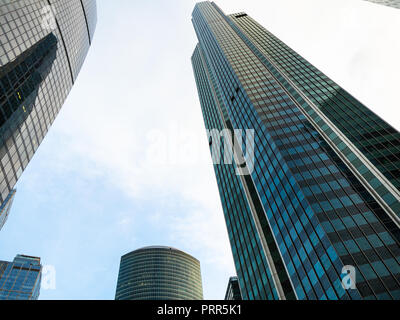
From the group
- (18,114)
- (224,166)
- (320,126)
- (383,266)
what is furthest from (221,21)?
(383,266)

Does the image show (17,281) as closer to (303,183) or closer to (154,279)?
(154,279)

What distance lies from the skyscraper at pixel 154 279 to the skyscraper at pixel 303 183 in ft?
378

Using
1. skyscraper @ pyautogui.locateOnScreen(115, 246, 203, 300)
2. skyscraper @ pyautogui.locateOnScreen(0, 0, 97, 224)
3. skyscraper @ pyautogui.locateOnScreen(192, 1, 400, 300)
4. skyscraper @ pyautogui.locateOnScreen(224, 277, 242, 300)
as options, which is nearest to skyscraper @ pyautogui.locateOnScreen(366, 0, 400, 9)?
skyscraper @ pyautogui.locateOnScreen(192, 1, 400, 300)

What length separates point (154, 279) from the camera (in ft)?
595

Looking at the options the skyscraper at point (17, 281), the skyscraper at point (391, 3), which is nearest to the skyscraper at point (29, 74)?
the skyscraper at point (391, 3)

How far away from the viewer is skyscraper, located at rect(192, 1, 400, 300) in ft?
126

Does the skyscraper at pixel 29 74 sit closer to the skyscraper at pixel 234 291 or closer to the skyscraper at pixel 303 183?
the skyscraper at pixel 303 183

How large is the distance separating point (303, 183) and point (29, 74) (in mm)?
65545

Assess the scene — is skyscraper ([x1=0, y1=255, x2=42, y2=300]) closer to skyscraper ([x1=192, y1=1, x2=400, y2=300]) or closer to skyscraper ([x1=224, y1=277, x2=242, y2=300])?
skyscraper ([x1=224, y1=277, x2=242, y2=300])

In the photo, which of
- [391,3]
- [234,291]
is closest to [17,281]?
[234,291]

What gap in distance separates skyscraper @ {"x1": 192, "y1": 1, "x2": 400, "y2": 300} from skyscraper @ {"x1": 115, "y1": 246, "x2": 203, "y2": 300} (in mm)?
A: 115104

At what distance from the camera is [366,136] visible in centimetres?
6475
